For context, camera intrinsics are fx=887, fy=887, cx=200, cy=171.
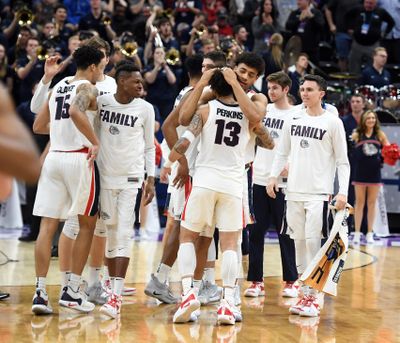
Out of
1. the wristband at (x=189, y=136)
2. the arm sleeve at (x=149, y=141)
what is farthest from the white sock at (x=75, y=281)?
the wristband at (x=189, y=136)

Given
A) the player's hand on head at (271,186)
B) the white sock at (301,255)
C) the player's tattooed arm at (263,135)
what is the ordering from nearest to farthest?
1. the player's tattooed arm at (263,135)
2. the white sock at (301,255)
3. the player's hand on head at (271,186)

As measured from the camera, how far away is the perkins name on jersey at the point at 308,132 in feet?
24.2

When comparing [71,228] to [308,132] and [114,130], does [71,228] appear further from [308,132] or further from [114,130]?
[308,132]

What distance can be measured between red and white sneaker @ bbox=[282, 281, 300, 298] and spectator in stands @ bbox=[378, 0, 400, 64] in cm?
1134

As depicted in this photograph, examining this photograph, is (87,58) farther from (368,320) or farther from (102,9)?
(102,9)

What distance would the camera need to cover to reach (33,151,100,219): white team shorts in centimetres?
693

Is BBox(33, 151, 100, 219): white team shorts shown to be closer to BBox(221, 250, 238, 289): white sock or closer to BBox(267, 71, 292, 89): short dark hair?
BBox(221, 250, 238, 289): white sock

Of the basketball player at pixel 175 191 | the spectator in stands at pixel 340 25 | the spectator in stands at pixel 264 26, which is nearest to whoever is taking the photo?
the basketball player at pixel 175 191

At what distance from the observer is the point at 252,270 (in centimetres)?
830

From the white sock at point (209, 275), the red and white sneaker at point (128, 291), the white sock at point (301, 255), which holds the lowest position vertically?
the red and white sneaker at point (128, 291)

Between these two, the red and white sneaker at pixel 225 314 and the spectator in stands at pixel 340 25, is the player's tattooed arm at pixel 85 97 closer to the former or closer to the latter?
the red and white sneaker at pixel 225 314

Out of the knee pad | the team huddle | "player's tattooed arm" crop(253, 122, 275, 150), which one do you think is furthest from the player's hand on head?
the knee pad

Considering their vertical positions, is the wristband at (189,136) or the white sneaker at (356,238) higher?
the wristband at (189,136)

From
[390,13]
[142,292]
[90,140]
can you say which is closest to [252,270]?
[142,292]
